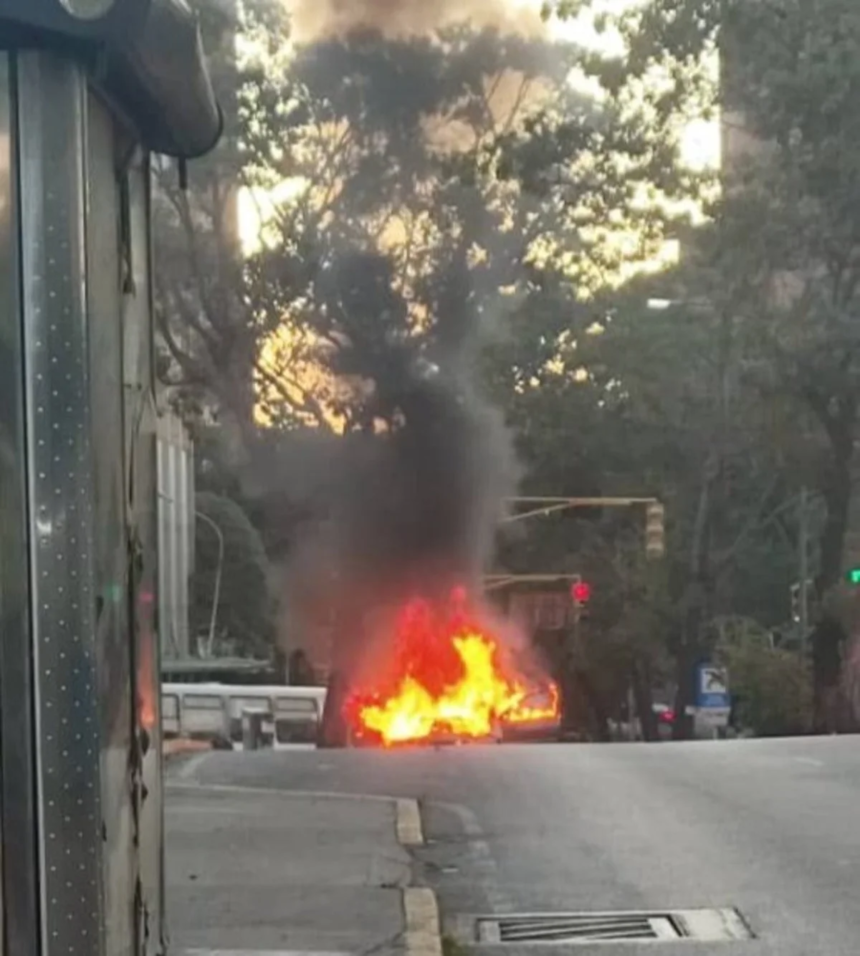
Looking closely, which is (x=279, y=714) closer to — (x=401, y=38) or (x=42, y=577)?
(x=401, y=38)

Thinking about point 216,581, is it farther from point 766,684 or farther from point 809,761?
point 809,761

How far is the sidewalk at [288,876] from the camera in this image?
7988 millimetres

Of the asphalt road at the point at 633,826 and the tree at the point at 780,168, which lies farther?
the tree at the point at 780,168

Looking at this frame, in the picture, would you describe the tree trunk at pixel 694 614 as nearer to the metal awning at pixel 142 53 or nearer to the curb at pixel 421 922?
the curb at pixel 421 922

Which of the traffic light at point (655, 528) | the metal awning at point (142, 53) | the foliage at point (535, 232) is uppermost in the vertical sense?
the foliage at point (535, 232)

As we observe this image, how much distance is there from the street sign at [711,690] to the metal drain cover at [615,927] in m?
26.0

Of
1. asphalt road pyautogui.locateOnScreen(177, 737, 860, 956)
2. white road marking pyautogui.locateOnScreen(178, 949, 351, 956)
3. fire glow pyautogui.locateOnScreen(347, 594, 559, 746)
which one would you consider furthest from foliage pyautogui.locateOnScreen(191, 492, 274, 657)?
white road marking pyautogui.locateOnScreen(178, 949, 351, 956)

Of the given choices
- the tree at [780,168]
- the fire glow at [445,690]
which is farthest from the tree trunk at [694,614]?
the tree at [780,168]

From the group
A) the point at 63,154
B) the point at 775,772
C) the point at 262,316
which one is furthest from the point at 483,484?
the point at 63,154

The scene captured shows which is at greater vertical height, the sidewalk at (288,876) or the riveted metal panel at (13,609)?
the riveted metal panel at (13,609)

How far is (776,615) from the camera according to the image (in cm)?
4450

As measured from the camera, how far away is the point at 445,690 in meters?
29.0

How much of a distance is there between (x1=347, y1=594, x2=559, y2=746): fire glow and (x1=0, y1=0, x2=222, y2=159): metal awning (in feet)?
74.9

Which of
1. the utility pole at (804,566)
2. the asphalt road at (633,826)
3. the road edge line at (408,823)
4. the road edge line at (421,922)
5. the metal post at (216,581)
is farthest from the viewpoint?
the utility pole at (804,566)
